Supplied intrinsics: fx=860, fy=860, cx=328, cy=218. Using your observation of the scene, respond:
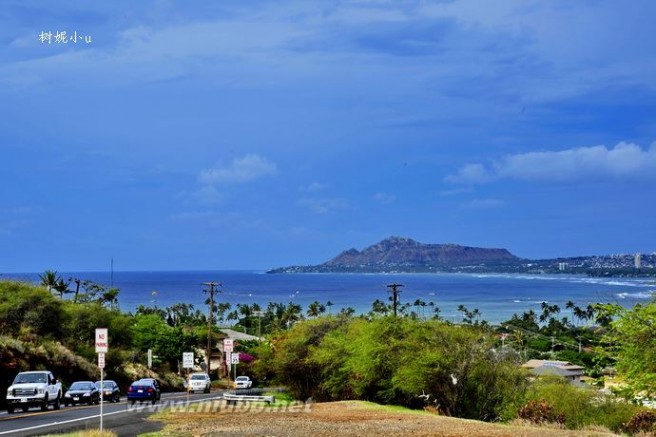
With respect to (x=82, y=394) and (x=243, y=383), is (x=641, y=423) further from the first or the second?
(x=243, y=383)

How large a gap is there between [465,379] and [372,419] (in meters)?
12.0

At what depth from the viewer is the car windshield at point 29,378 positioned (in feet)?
130

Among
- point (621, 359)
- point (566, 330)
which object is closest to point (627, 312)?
point (621, 359)

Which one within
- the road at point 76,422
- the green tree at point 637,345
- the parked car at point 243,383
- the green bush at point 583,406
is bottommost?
the parked car at point 243,383

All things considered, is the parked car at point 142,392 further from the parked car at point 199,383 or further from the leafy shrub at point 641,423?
the leafy shrub at point 641,423

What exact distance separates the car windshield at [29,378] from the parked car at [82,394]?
599 centimetres

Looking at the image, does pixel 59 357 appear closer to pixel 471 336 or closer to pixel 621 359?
pixel 471 336

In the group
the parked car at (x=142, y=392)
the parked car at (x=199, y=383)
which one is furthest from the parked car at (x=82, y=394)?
the parked car at (x=199, y=383)

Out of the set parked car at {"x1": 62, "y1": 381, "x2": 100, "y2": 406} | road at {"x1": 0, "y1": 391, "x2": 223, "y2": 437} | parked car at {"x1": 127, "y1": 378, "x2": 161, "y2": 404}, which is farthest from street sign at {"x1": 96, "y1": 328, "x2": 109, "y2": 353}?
parked car at {"x1": 62, "y1": 381, "x2": 100, "y2": 406}

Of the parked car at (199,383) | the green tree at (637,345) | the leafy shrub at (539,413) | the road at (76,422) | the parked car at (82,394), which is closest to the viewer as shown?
the road at (76,422)

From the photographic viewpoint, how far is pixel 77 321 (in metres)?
77.8

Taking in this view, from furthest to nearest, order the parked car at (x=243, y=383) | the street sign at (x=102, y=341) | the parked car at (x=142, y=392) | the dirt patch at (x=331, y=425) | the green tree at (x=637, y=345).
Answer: the parked car at (x=243, y=383) < the parked car at (x=142, y=392) < the green tree at (x=637, y=345) < the street sign at (x=102, y=341) < the dirt patch at (x=331, y=425)

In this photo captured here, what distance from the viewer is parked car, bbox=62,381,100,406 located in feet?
150

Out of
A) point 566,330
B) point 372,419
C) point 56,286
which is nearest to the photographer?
point 372,419
